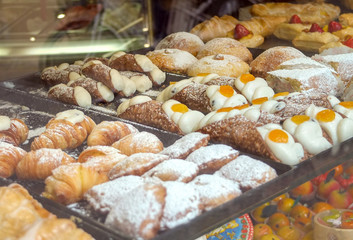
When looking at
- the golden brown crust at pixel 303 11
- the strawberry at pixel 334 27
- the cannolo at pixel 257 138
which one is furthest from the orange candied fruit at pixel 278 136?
the golden brown crust at pixel 303 11

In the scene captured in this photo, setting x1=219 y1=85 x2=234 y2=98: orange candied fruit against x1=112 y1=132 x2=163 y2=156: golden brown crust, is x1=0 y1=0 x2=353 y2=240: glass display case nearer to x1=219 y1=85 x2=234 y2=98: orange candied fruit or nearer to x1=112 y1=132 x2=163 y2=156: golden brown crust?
x1=112 y1=132 x2=163 y2=156: golden brown crust

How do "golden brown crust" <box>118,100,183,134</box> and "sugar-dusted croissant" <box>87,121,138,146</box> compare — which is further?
"golden brown crust" <box>118,100,183,134</box>

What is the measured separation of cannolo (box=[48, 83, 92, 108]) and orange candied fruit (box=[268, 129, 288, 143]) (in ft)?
3.36

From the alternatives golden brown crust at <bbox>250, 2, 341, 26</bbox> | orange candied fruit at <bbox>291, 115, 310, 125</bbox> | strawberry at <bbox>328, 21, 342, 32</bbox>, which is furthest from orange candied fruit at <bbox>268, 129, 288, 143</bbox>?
golden brown crust at <bbox>250, 2, 341, 26</bbox>

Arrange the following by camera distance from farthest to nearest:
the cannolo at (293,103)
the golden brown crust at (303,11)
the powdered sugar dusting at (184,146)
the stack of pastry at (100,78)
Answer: the golden brown crust at (303,11) < the stack of pastry at (100,78) < the cannolo at (293,103) < the powdered sugar dusting at (184,146)

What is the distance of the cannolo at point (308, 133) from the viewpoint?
1.65 meters

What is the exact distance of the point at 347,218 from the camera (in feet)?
4.84

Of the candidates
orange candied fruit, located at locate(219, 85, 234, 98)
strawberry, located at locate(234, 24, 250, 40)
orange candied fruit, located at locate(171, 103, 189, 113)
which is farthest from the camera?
strawberry, located at locate(234, 24, 250, 40)

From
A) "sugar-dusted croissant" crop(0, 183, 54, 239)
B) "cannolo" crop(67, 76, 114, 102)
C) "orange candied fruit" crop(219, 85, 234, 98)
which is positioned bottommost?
"cannolo" crop(67, 76, 114, 102)

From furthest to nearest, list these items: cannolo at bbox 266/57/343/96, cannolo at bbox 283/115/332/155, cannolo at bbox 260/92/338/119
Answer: cannolo at bbox 266/57/343/96
cannolo at bbox 260/92/338/119
cannolo at bbox 283/115/332/155

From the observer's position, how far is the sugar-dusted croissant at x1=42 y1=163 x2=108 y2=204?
1.31 meters

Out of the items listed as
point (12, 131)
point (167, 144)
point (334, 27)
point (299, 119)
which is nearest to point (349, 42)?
point (334, 27)

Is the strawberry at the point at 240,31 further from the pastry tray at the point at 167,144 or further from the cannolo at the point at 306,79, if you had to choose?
the pastry tray at the point at 167,144

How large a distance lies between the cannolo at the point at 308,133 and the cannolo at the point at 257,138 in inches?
1.6
